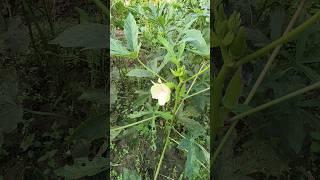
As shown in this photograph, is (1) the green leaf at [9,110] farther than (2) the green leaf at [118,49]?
Yes

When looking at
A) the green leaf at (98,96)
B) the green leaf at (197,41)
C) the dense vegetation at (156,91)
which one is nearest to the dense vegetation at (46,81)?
the dense vegetation at (156,91)

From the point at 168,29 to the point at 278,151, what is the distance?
0.37m

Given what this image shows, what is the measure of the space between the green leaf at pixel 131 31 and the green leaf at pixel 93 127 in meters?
0.13

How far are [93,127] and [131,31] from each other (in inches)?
6.8

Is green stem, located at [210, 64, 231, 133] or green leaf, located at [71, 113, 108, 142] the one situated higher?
green stem, located at [210, 64, 231, 133]

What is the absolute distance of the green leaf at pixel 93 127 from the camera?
91 cm

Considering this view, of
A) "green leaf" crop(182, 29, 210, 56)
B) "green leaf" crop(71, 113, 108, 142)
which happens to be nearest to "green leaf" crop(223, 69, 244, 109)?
"green leaf" crop(182, 29, 210, 56)

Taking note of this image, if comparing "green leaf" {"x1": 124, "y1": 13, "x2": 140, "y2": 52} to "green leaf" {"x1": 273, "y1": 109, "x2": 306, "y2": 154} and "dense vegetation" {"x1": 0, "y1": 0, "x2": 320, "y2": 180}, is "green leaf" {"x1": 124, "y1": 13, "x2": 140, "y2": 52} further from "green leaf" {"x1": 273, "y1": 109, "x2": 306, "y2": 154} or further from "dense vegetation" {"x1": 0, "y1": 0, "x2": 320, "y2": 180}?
"green leaf" {"x1": 273, "y1": 109, "x2": 306, "y2": 154}

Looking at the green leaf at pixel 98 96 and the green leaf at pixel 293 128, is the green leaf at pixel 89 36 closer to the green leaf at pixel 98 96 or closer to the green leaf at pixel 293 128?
the green leaf at pixel 98 96

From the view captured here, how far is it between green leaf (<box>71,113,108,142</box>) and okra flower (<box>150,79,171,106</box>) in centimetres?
9

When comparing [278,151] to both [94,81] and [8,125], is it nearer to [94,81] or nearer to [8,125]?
[94,81]

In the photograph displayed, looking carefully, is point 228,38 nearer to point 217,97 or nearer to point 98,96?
point 217,97

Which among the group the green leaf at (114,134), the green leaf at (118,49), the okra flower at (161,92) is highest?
the green leaf at (118,49)

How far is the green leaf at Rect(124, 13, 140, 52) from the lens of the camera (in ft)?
2.93
